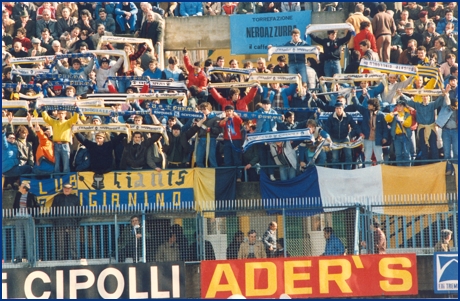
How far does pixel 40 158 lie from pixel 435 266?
8334 millimetres

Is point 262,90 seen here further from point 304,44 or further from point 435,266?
point 435,266

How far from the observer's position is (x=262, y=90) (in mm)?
29547

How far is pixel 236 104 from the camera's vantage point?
1156 inches

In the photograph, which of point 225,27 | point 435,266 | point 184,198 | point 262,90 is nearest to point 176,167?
point 184,198

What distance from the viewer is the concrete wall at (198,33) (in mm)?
35906

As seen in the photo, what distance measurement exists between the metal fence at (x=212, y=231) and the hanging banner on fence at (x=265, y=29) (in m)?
8.45

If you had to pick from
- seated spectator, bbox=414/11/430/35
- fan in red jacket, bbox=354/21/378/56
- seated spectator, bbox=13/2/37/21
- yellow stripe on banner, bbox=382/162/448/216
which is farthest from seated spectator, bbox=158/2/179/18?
yellow stripe on banner, bbox=382/162/448/216

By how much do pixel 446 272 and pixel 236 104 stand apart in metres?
6.19

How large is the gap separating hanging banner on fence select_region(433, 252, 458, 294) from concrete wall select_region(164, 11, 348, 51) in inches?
467

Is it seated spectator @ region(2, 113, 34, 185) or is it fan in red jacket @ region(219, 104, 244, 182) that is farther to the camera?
seated spectator @ region(2, 113, 34, 185)

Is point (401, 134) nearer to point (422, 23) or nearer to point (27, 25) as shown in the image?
point (422, 23)

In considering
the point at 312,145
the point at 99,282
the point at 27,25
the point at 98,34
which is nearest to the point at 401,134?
the point at 312,145

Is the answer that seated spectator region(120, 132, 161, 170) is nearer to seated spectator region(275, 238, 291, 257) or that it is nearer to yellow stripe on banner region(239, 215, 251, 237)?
yellow stripe on banner region(239, 215, 251, 237)

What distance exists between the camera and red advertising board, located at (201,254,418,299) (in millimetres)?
25594
